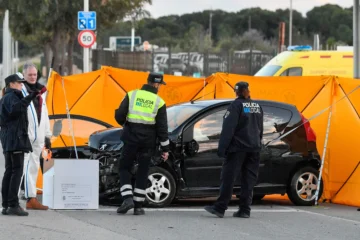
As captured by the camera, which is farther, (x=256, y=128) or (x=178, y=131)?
(x=178, y=131)

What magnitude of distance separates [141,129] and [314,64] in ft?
43.0

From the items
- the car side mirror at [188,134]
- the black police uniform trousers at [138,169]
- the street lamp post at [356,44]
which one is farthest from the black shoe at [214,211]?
the street lamp post at [356,44]

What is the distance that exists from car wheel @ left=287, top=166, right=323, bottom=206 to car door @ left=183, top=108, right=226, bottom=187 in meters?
1.22

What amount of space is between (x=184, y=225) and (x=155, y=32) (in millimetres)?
97995

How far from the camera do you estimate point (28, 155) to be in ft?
35.3

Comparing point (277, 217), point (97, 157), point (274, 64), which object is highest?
point (274, 64)

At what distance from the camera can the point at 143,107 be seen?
34.4 ft

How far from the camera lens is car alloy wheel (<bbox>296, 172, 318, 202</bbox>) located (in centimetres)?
1241

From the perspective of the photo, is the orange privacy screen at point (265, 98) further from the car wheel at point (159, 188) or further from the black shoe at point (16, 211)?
the black shoe at point (16, 211)

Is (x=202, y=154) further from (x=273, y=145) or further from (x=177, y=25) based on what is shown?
(x=177, y=25)

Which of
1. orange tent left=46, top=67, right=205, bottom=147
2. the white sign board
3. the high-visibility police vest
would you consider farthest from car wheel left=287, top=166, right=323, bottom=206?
orange tent left=46, top=67, right=205, bottom=147

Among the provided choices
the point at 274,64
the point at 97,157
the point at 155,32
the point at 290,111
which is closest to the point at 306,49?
the point at 274,64

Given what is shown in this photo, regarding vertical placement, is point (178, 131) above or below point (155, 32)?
below

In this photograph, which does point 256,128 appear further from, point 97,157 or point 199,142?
point 97,157
